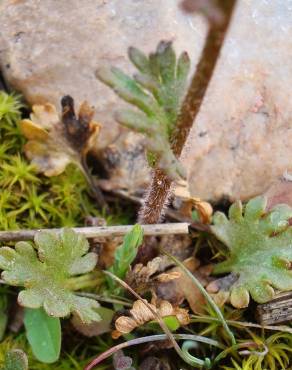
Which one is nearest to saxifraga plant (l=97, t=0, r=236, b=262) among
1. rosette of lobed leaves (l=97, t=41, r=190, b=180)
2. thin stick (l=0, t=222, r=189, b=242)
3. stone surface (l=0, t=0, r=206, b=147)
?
rosette of lobed leaves (l=97, t=41, r=190, b=180)

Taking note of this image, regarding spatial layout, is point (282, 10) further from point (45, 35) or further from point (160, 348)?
point (160, 348)

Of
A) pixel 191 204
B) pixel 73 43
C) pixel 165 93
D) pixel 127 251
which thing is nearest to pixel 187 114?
pixel 165 93

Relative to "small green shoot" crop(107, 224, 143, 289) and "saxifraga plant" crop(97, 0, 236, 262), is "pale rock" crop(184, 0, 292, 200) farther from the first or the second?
"saxifraga plant" crop(97, 0, 236, 262)

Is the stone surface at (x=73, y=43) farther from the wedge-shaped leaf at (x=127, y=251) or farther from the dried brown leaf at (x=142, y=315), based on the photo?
the dried brown leaf at (x=142, y=315)

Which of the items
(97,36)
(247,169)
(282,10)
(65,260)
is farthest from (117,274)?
(282,10)

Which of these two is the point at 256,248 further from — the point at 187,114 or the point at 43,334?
the point at 43,334

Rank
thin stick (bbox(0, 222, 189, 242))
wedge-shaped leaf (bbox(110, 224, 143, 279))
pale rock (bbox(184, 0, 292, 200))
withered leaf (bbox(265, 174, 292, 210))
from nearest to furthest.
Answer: wedge-shaped leaf (bbox(110, 224, 143, 279)) → thin stick (bbox(0, 222, 189, 242)) → withered leaf (bbox(265, 174, 292, 210)) → pale rock (bbox(184, 0, 292, 200))

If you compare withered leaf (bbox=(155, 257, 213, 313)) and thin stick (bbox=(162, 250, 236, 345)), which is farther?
withered leaf (bbox=(155, 257, 213, 313))
